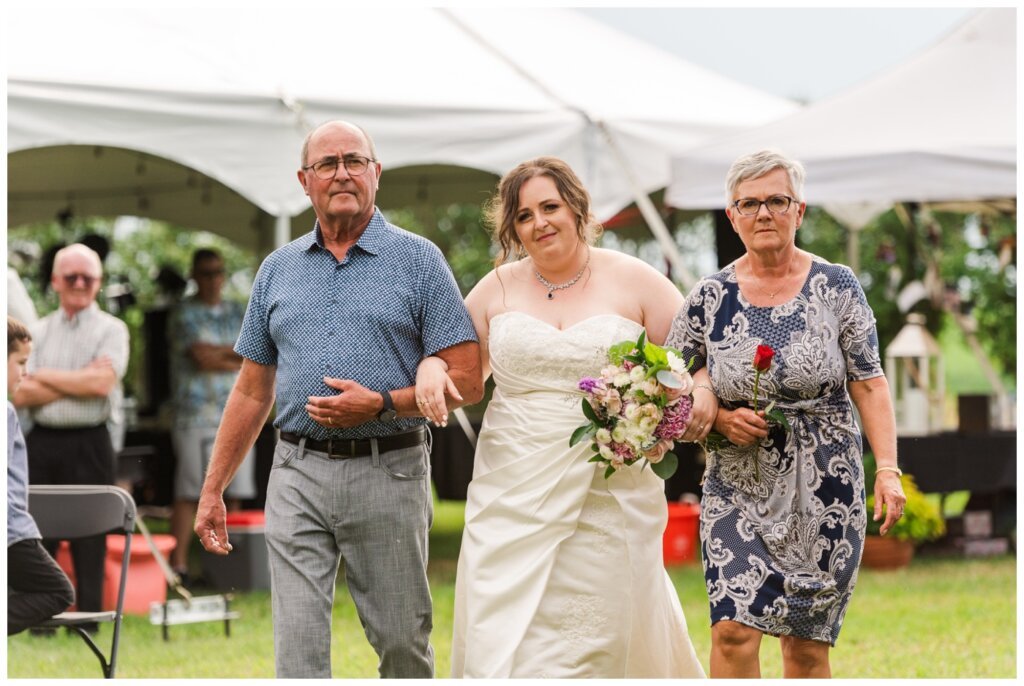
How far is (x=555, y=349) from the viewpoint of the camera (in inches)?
181

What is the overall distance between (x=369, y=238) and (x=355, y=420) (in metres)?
0.63

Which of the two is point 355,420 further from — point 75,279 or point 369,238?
point 75,279

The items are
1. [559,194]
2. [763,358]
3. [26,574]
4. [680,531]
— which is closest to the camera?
[763,358]

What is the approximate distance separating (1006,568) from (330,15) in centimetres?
A: 604

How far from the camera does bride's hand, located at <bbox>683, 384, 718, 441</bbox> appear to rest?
432 cm

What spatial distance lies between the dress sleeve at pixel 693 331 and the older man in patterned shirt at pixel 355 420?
669mm

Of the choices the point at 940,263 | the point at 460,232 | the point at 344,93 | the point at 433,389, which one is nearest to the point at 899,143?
the point at 344,93

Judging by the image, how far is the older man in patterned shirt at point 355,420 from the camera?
14.6ft

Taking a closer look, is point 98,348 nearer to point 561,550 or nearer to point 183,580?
point 183,580

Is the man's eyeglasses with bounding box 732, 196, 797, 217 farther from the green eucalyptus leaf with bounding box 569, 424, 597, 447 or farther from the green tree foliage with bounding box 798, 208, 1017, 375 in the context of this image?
the green tree foliage with bounding box 798, 208, 1017, 375

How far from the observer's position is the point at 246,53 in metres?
8.45

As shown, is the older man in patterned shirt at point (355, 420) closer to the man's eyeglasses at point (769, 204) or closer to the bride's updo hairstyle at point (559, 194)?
the bride's updo hairstyle at point (559, 194)

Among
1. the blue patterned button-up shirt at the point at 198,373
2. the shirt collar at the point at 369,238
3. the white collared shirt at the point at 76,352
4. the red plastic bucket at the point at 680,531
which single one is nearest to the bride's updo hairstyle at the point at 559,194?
the shirt collar at the point at 369,238

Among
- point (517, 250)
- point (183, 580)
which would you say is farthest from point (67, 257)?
point (517, 250)
